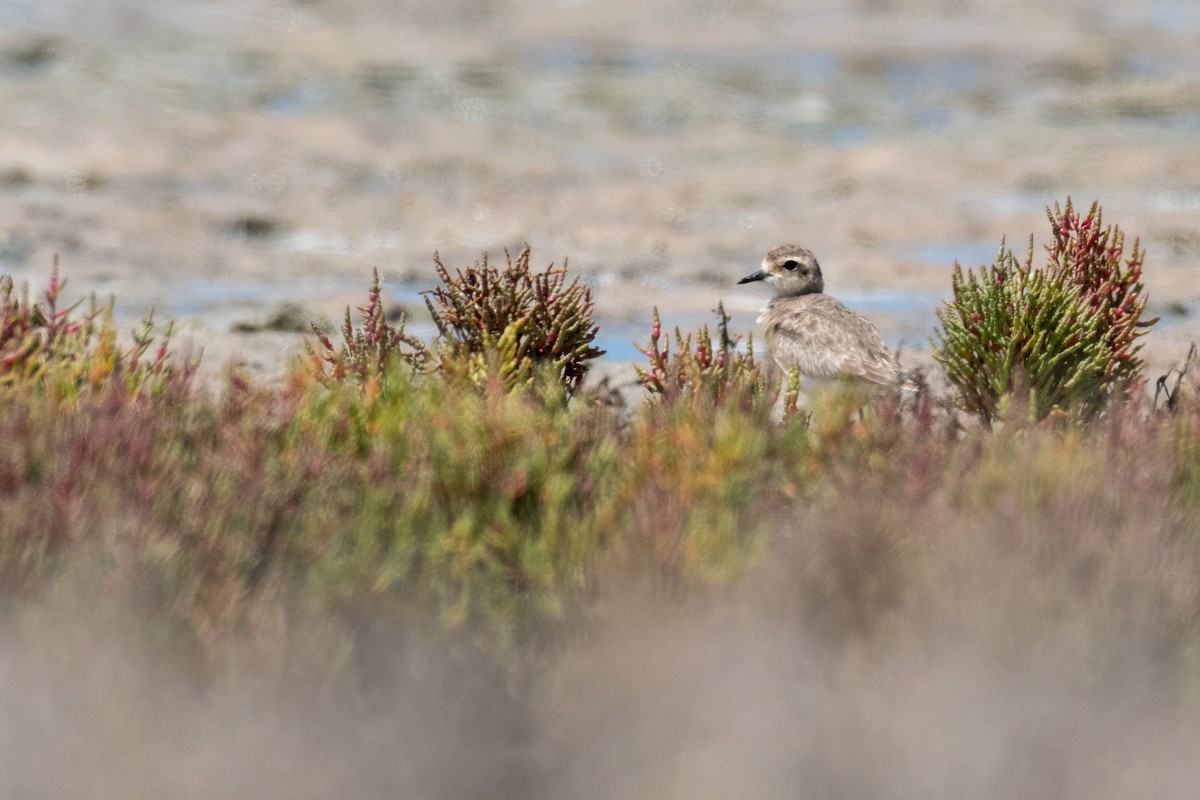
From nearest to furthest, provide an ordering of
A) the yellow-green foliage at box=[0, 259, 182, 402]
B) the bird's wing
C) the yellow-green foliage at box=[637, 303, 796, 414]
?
the yellow-green foliage at box=[0, 259, 182, 402] < the yellow-green foliage at box=[637, 303, 796, 414] < the bird's wing

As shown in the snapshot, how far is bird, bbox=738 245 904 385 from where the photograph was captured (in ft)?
32.3

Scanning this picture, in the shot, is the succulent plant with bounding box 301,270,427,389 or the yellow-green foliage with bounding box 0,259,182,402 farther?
the succulent plant with bounding box 301,270,427,389

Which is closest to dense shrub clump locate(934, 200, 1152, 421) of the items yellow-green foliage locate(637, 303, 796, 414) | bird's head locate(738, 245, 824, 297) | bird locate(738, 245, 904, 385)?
yellow-green foliage locate(637, 303, 796, 414)

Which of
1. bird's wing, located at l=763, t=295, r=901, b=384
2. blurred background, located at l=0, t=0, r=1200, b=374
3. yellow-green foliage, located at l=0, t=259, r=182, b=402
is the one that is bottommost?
yellow-green foliage, located at l=0, t=259, r=182, b=402

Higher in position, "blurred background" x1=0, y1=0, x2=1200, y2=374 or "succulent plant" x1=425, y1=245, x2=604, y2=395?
"blurred background" x1=0, y1=0, x2=1200, y2=374

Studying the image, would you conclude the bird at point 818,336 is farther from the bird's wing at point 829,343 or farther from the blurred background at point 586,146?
the blurred background at point 586,146

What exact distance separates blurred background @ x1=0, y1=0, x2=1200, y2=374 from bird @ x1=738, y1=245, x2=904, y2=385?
2.44 meters

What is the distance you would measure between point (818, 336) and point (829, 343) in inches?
4.1

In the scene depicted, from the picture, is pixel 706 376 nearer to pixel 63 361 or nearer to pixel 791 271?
pixel 63 361

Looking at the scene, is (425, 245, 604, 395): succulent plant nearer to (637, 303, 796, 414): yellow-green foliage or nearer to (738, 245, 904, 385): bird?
(637, 303, 796, 414): yellow-green foliage

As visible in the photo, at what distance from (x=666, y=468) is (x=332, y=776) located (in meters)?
1.73

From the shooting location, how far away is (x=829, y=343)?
10.1m

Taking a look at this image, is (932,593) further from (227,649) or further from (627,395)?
(627,395)

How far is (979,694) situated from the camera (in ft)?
15.9
